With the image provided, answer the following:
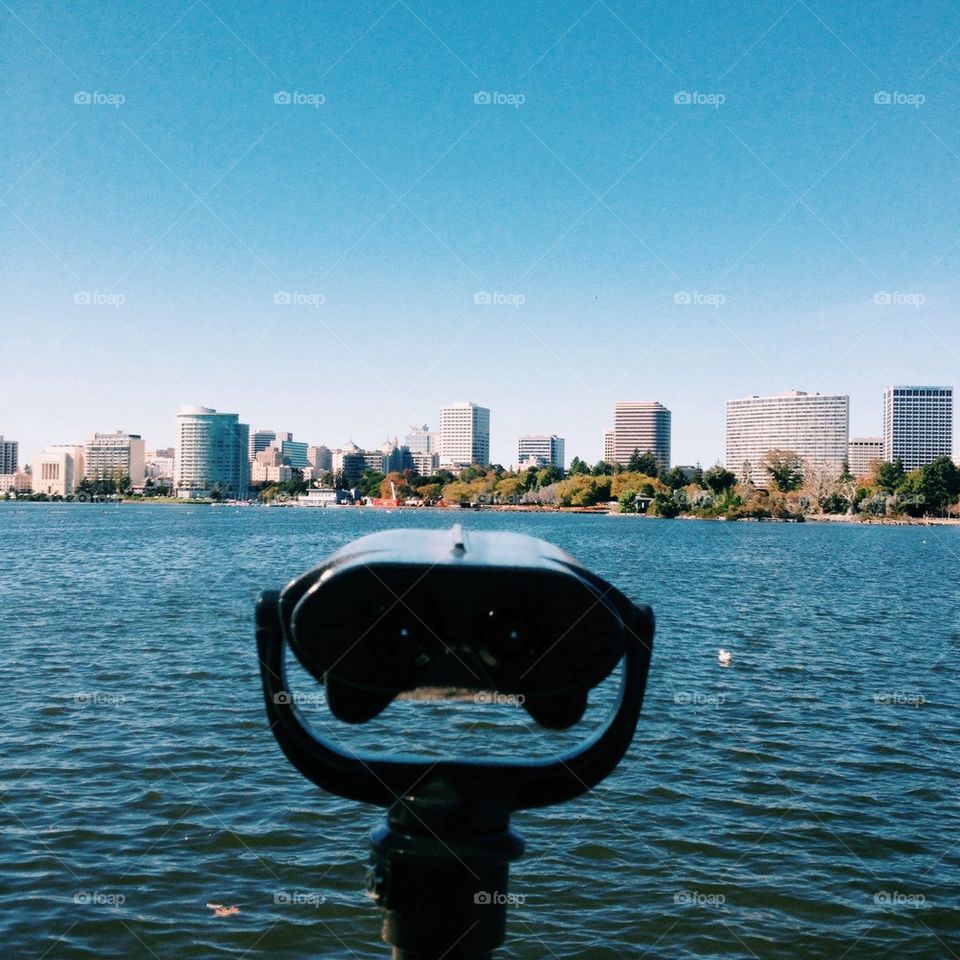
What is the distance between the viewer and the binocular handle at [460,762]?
169 centimetres

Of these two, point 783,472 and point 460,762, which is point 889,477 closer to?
point 783,472

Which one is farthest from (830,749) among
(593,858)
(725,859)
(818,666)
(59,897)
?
(59,897)

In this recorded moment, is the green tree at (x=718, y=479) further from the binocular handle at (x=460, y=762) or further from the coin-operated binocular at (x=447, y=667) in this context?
the coin-operated binocular at (x=447, y=667)

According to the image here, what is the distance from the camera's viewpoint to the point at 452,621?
1.69 metres

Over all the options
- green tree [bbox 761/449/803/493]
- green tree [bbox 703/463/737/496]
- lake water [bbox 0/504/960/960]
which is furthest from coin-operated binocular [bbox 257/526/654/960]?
green tree [bbox 761/449/803/493]

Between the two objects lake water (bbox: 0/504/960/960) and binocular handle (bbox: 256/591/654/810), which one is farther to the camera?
lake water (bbox: 0/504/960/960)

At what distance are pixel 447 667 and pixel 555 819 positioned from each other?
40.4ft

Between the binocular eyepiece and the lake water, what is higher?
the binocular eyepiece

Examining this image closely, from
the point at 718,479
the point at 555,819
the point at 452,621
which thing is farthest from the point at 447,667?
the point at 718,479

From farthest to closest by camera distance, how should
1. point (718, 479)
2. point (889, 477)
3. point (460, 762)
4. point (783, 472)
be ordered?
1. point (718, 479)
2. point (783, 472)
3. point (889, 477)
4. point (460, 762)

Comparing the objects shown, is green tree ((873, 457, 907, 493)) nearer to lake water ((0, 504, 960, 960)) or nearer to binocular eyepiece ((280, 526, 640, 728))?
lake water ((0, 504, 960, 960))

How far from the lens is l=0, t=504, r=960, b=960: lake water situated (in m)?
10.1

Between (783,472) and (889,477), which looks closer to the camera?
(889,477)

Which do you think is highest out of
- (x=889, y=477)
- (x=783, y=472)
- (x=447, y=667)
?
(x=783, y=472)
